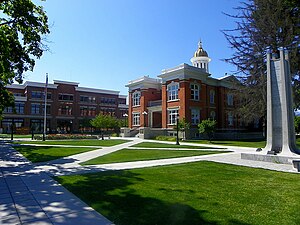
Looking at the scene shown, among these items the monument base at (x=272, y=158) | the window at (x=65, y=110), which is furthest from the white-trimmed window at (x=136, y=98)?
the monument base at (x=272, y=158)

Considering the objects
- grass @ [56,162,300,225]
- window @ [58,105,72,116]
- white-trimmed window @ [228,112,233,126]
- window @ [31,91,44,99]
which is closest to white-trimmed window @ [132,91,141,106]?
white-trimmed window @ [228,112,233,126]

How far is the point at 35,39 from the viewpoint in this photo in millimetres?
14453

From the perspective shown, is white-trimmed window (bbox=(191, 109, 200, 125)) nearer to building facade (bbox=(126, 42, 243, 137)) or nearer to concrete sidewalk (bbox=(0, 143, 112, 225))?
building facade (bbox=(126, 42, 243, 137))

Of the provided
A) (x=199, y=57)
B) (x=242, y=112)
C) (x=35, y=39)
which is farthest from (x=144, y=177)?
(x=199, y=57)

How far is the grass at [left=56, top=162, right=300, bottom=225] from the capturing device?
14.5 feet

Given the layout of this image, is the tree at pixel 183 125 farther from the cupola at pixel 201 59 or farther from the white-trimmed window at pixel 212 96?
the cupola at pixel 201 59

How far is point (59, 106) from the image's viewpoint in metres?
64.8

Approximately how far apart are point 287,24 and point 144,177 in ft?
71.7

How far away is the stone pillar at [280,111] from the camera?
1221cm

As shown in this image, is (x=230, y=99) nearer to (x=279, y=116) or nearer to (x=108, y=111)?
(x=279, y=116)

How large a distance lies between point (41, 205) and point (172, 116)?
107ft

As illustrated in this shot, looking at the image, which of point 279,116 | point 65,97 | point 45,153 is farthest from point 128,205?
point 65,97

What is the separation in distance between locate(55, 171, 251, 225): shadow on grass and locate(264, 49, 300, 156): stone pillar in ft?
27.5

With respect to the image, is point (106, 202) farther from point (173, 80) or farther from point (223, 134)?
point (223, 134)
